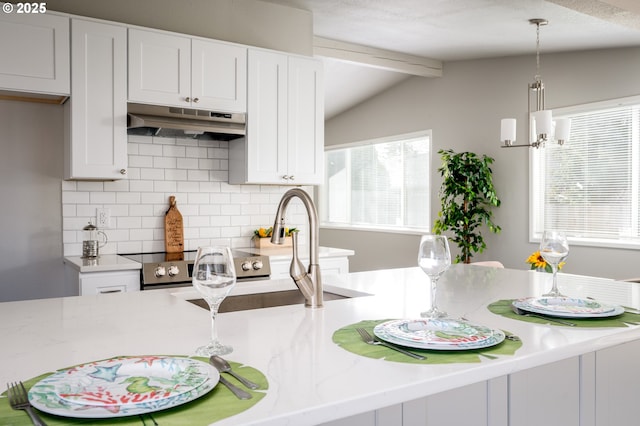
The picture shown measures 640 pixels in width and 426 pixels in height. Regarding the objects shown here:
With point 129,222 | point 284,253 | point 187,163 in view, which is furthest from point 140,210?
point 284,253

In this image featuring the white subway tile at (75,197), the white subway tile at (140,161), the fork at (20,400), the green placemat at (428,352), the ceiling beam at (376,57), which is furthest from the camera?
the ceiling beam at (376,57)

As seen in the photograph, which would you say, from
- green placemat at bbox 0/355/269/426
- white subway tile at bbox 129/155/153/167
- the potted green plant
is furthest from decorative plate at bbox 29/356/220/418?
the potted green plant

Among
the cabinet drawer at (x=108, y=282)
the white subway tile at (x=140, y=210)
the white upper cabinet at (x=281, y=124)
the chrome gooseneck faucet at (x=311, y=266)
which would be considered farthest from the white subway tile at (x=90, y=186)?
the chrome gooseneck faucet at (x=311, y=266)

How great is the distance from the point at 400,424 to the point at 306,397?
1.77ft

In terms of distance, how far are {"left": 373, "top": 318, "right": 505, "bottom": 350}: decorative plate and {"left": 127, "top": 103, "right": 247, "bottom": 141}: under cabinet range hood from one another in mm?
2497

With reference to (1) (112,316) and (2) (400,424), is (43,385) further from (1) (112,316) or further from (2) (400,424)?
(2) (400,424)

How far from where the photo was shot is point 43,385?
86cm

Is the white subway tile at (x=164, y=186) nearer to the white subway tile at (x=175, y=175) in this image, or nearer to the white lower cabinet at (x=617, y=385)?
the white subway tile at (x=175, y=175)

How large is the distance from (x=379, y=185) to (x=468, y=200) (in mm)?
2154

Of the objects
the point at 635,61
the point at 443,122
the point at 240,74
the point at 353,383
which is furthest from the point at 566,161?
the point at 353,383

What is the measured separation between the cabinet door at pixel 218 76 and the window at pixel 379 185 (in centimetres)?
336

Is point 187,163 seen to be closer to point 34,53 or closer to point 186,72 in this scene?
point 186,72

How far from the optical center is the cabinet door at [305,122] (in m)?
3.97

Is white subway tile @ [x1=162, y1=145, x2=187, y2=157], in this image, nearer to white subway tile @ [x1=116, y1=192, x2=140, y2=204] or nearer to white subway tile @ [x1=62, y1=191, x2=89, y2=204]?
white subway tile @ [x1=116, y1=192, x2=140, y2=204]
